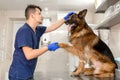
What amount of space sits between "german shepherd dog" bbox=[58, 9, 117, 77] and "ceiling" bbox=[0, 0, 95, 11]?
7.26 feet

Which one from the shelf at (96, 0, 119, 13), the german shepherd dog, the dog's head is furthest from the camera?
the shelf at (96, 0, 119, 13)

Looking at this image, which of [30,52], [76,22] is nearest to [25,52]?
[30,52]

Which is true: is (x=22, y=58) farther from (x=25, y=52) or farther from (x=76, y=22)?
(x=76, y=22)

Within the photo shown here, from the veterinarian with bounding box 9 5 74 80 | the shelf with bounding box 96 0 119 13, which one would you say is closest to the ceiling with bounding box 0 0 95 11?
the shelf with bounding box 96 0 119 13

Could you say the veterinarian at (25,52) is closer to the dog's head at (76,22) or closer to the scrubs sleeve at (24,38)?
the scrubs sleeve at (24,38)

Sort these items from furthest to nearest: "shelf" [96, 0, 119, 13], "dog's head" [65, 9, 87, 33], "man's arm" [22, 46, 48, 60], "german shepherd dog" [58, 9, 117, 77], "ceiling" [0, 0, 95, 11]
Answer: "ceiling" [0, 0, 95, 11], "shelf" [96, 0, 119, 13], "dog's head" [65, 9, 87, 33], "german shepherd dog" [58, 9, 117, 77], "man's arm" [22, 46, 48, 60]

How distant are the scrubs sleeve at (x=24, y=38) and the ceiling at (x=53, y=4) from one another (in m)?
2.44

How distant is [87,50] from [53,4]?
2.64 metres

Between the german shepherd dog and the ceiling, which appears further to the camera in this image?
the ceiling

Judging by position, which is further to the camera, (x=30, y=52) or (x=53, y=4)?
(x=53, y=4)

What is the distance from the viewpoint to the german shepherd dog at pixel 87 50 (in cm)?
187

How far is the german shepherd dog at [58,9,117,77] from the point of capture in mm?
1867

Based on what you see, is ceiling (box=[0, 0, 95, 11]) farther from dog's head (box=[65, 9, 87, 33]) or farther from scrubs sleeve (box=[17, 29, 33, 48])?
scrubs sleeve (box=[17, 29, 33, 48])

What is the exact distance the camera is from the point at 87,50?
1.95m
